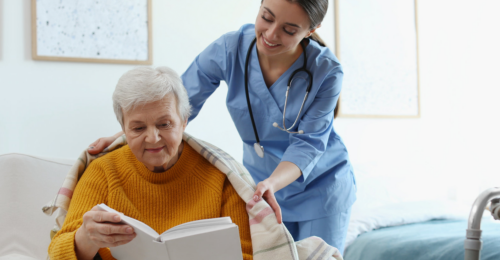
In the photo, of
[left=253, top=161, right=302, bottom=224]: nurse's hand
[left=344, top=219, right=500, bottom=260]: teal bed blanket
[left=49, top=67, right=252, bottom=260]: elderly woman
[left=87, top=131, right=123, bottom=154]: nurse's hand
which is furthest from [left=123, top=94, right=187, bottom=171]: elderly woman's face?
[left=344, top=219, right=500, bottom=260]: teal bed blanket

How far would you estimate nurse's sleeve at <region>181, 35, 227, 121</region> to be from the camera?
1.49 m

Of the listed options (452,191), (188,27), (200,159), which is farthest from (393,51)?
(200,159)

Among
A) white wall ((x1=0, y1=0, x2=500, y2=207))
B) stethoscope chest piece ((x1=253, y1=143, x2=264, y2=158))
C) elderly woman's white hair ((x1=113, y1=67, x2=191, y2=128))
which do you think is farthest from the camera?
white wall ((x1=0, y1=0, x2=500, y2=207))

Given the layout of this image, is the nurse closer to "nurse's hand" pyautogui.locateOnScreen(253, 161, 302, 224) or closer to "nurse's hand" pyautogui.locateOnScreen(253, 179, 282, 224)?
"nurse's hand" pyautogui.locateOnScreen(253, 161, 302, 224)

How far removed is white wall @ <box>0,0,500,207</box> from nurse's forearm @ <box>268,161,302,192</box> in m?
1.19

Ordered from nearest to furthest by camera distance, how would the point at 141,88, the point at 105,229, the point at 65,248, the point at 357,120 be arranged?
the point at 105,229, the point at 65,248, the point at 141,88, the point at 357,120

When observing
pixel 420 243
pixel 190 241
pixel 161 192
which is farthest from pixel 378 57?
pixel 190 241

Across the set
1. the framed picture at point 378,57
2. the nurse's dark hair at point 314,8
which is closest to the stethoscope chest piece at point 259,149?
the nurse's dark hair at point 314,8

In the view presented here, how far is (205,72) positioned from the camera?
152 centimetres

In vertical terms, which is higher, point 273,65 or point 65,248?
point 273,65

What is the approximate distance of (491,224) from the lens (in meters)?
2.22

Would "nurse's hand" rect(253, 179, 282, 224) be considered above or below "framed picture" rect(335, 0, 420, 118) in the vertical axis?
below

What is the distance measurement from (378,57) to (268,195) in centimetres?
213

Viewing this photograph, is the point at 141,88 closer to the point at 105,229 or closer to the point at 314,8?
the point at 105,229
